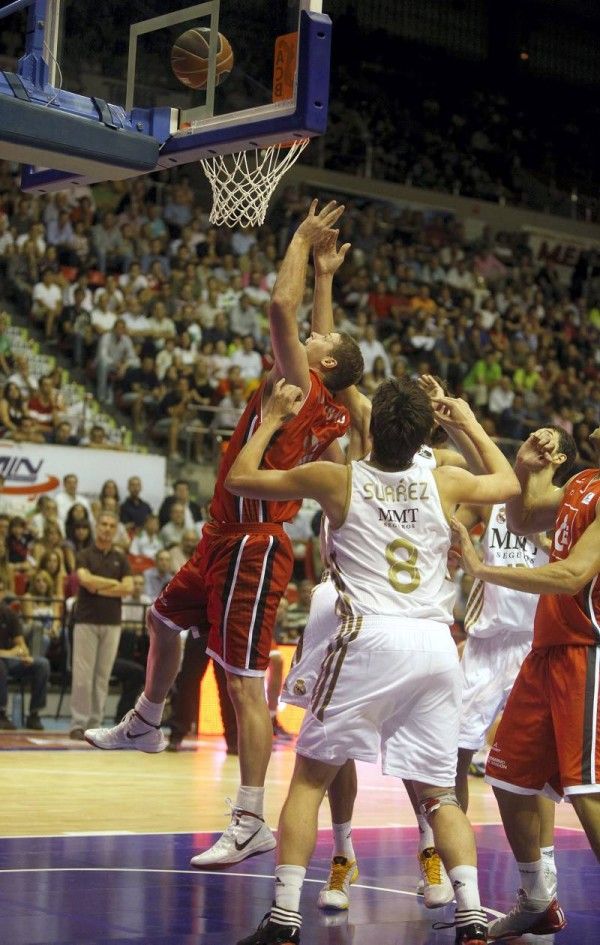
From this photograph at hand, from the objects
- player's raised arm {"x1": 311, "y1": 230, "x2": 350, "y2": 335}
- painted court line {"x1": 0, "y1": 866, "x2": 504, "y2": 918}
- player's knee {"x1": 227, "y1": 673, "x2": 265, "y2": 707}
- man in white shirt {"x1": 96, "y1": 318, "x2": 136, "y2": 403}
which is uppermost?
man in white shirt {"x1": 96, "y1": 318, "x2": 136, "y2": 403}

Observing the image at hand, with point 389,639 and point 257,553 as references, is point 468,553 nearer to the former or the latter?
point 389,639

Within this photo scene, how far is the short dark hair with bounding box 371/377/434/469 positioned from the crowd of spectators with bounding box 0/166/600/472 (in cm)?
980

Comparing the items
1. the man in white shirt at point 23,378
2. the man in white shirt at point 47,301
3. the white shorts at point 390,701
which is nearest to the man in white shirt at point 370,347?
the man in white shirt at point 47,301

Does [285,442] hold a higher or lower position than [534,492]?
higher

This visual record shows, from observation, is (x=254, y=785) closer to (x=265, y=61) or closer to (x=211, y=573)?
(x=211, y=573)

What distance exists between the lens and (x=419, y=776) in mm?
4914

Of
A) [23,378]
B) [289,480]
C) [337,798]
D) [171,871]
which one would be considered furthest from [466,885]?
[23,378]

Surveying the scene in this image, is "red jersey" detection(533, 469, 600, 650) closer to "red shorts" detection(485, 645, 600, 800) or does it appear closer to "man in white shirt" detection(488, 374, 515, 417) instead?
"red shorts" detection(485, 645, 600, 800)

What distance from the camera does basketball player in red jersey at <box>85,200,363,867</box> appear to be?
570 centimetres

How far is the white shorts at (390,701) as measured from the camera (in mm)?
4801

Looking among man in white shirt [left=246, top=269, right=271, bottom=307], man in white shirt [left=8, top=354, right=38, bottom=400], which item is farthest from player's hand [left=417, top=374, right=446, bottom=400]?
man in white shirt [left=246, top=269, right=271, bottom=307]

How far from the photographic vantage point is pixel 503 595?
737cm

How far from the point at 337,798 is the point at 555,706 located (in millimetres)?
1367

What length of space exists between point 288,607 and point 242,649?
28.0 feet
